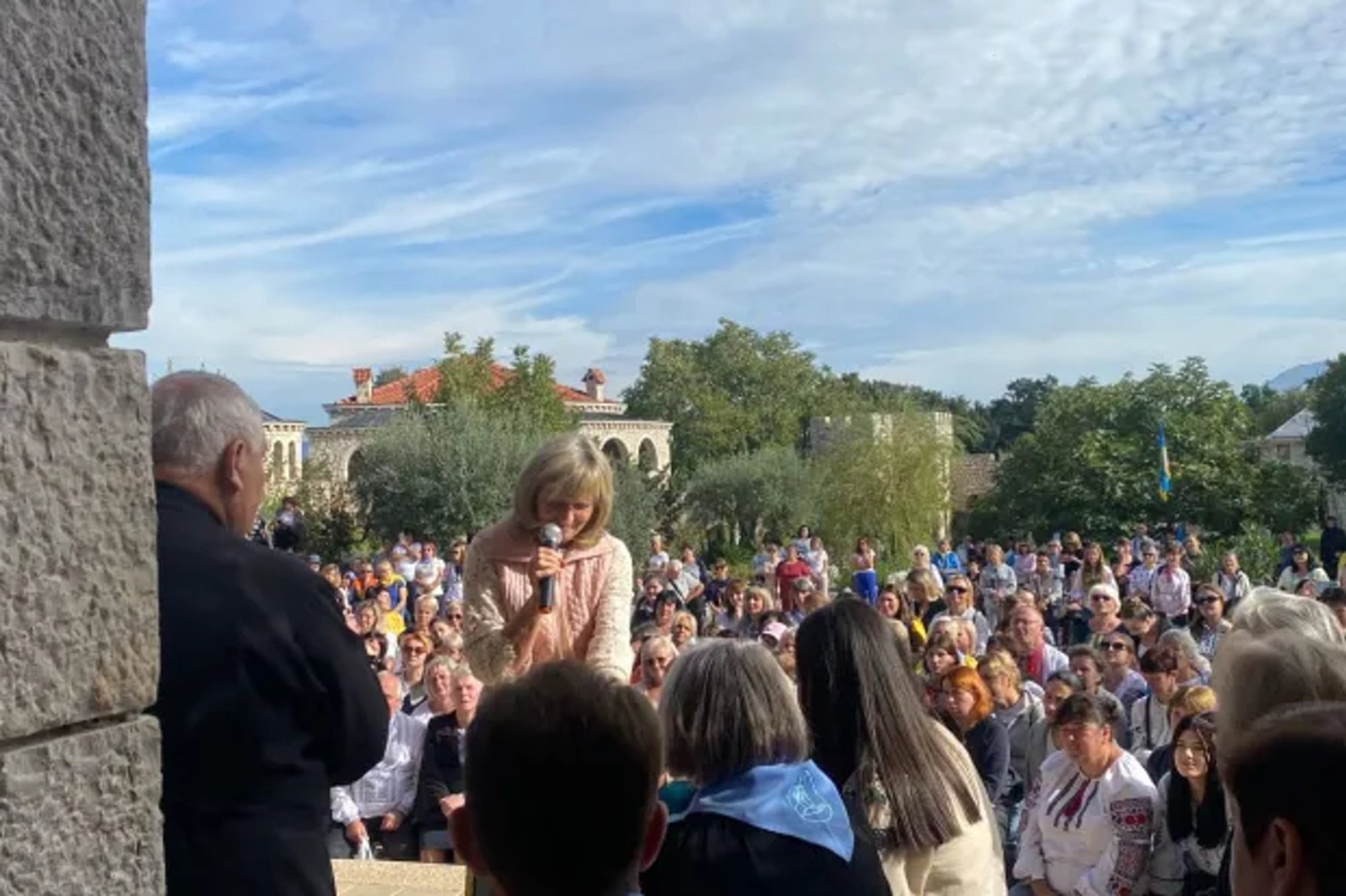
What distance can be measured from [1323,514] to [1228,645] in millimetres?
41556

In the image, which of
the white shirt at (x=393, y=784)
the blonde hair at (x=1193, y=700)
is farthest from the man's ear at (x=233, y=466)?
the white shirt at (x=393, y=784)

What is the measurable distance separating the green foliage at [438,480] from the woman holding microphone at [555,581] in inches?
1104

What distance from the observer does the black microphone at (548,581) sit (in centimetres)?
328

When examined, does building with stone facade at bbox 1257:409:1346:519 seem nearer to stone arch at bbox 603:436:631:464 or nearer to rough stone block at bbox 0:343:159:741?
stone arch at bbox 603:436:631:464

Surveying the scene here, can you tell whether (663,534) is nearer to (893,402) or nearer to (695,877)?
(893,402)

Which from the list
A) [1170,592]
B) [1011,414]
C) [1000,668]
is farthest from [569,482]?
[1011,414]

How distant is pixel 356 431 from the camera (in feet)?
150

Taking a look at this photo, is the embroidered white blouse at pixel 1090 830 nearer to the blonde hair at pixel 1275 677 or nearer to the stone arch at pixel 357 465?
the blonde hair at pixel 1275 677

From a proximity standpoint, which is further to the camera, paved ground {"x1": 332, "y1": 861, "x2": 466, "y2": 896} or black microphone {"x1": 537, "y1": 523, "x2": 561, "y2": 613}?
paved ground {"x1": 332, "y1": 861, "x2": 466, "y2": 896}

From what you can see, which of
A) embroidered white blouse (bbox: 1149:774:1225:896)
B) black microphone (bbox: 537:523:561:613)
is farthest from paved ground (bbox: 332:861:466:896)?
embroidered white blouse (bbox: 1149:774:1225:896)

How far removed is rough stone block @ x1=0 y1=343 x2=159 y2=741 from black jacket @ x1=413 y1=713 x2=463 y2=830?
5.23 meters

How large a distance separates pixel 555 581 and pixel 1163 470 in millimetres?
35413

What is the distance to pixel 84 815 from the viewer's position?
62.8 inches

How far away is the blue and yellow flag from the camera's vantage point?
3553cm
